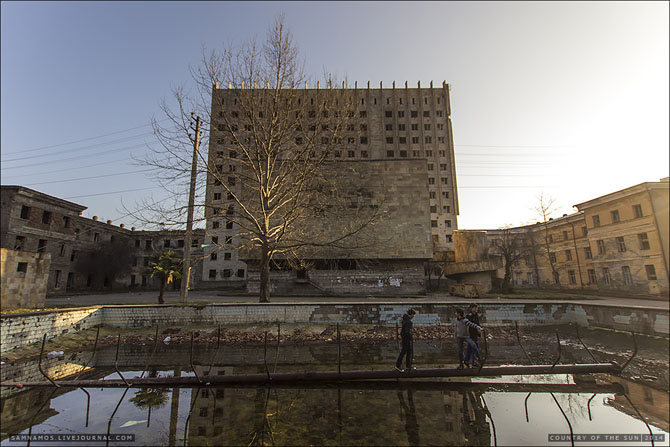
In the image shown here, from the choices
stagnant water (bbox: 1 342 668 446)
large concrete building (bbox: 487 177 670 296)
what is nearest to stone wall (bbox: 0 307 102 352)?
stagnant water (bbox: 1 342 668 446)

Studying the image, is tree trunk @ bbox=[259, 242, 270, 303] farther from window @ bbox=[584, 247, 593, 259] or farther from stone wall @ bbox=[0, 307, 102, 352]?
window @ bbox=[584, 247, 593, 259]

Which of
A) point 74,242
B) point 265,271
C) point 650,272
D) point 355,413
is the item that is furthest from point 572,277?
point 74,242

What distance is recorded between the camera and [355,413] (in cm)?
598

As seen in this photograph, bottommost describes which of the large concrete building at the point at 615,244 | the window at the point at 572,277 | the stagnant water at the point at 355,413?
the stagnant water at the point at 355,413

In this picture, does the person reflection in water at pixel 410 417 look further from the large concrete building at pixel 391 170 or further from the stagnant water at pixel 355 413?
the large concrete building at pixel 391 170

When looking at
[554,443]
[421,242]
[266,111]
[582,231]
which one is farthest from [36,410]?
[582,231]

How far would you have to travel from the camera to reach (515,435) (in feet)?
16.9

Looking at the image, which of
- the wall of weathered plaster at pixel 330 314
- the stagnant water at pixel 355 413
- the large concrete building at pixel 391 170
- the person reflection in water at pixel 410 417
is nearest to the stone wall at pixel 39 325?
the wall of weathered plaster at pixel 330 314

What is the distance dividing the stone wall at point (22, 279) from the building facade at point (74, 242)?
1144 centimetres

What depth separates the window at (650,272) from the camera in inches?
926

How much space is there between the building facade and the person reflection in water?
25521 millimetres

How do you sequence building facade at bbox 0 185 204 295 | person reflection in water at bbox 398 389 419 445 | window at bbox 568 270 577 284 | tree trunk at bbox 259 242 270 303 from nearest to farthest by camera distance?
1. person reflection in water at bbox 398 389 419 445
2. tree trunk at bbox 259 242 270 303
3. building facade at bbox 0 185 204 295
4. window at bbox 568 270 577 284

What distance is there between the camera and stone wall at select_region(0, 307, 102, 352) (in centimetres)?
1106

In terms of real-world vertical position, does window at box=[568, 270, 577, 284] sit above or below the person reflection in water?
above
